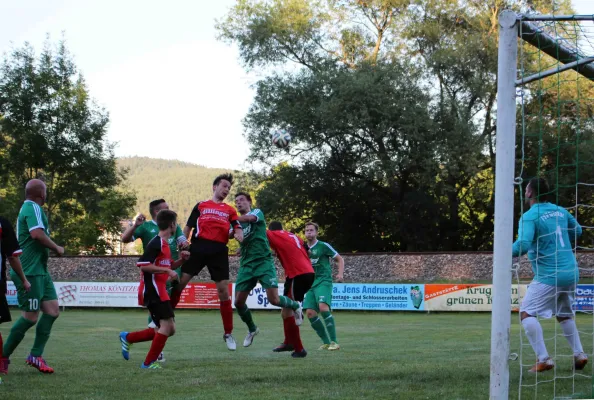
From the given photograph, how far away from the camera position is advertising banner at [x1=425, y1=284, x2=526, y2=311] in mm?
26781

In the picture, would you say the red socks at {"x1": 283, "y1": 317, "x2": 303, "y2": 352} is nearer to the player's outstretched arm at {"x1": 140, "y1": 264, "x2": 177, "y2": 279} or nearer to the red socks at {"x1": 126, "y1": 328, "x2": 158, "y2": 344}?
the red socks at {"x1": 126, "y1": 328, "x2": 158, "y2": 344}

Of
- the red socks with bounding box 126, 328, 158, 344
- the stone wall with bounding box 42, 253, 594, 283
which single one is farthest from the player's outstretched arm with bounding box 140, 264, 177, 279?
the stone wall with bounding box 42, 253, 594, 283

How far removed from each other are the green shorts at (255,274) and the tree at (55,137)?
3847 cm

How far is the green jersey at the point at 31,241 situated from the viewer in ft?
26.8

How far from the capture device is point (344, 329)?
18.0 metres

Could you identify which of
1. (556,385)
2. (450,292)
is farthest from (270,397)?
(450,292)

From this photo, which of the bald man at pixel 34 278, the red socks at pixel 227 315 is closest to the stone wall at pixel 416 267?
the red socks at pixel 227 315

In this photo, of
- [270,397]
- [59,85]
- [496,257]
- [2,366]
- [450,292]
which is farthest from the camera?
[59,85]

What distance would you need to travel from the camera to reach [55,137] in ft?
159

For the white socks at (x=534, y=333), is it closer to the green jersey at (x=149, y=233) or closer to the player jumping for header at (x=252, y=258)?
the player jumping for header at (x=252, y=258)

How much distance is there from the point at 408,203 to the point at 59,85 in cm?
2374

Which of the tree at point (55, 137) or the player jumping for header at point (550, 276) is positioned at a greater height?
the tree at point (55, 137)

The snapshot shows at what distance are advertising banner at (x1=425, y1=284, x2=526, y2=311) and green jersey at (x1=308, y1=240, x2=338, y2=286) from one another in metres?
15.8

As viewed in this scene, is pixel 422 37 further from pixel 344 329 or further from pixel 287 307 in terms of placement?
pixel 287 307
